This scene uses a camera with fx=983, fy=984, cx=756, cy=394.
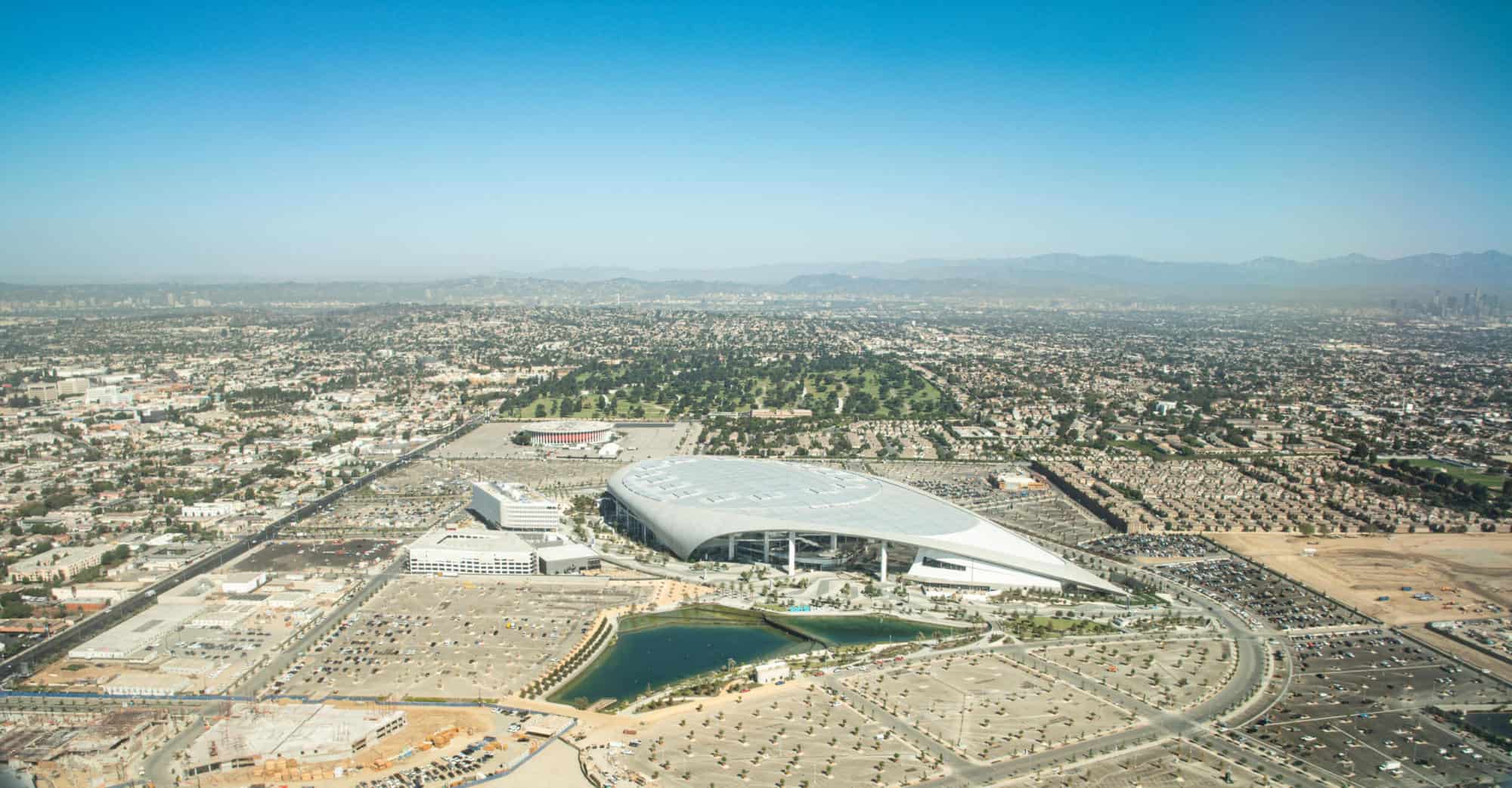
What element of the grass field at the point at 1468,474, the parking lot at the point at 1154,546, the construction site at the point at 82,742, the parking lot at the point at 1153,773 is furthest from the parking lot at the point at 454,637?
the grass field at the point at 1468,474

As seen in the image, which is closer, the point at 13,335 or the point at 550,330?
the point at 13,335

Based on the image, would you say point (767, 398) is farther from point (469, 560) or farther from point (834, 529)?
point (469, 560)

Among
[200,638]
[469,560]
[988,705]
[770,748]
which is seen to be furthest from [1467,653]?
[200,638]

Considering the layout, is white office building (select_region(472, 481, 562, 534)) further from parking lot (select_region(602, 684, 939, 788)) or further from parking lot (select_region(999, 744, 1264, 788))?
parking lot (select_region(999, 744, 1264, 788))

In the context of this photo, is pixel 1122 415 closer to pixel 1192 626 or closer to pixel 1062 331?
pixel 1192 626

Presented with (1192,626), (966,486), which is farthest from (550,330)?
(1192,626)

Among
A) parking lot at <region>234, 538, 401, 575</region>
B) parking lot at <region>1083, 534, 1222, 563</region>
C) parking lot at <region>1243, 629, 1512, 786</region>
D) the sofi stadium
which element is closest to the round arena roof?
the sofi stadium
